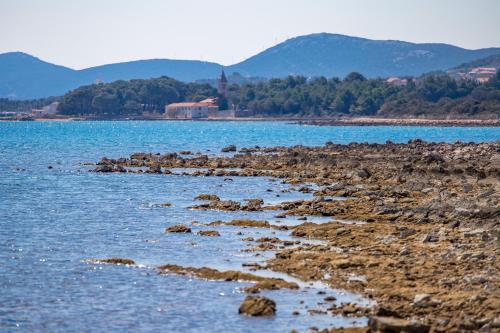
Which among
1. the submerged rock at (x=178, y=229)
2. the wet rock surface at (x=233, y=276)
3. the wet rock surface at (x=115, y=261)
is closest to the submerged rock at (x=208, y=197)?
the submerged rock at (x=178, y=229)

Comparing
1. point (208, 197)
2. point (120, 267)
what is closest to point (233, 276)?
point (120, 267)

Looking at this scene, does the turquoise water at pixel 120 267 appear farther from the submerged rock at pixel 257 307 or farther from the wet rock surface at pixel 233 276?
the wet rock surface at pixel 233 276

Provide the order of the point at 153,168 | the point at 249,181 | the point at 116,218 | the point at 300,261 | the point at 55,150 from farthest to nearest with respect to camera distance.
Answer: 1. the point at 55,150
2. the point at 153,168
3. the point at 249,181
4. the point at 116,218
5. the point at 300,261

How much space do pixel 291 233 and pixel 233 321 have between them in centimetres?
1139

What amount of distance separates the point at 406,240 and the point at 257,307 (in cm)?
883

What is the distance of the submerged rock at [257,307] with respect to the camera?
2023 cm

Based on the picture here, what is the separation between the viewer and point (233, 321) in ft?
65.3

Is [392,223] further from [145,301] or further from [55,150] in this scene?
[55,150]

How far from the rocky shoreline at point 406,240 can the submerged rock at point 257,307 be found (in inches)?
58.2

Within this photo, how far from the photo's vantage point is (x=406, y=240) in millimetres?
27969

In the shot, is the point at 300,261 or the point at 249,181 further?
the point at 249,181

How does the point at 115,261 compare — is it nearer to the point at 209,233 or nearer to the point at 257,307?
the point at 209,233

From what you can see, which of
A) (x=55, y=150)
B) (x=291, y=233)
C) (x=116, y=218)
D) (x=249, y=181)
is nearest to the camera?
(x=291, y=233)

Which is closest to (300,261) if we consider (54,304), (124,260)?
(124,260)
